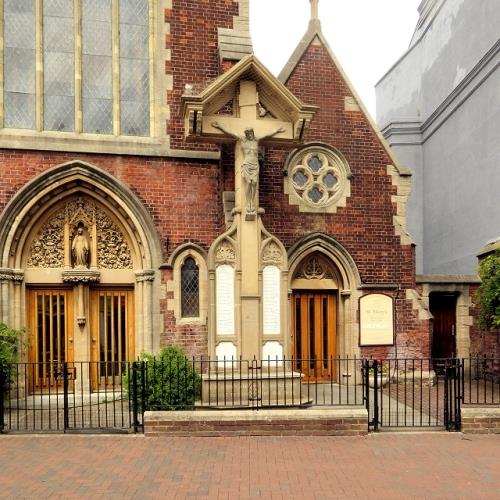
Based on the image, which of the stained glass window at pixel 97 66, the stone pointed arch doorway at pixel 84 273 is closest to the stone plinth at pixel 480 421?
the stone pointed arch doorway at pixel 84 273

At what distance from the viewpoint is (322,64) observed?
44.2ft

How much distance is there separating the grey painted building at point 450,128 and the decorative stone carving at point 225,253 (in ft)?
28.1

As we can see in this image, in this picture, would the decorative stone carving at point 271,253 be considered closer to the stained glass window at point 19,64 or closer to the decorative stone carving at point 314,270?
the decorative stone carving at point 314,270

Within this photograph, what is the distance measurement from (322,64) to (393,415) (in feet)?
25.9

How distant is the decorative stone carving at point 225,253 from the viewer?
393 inches

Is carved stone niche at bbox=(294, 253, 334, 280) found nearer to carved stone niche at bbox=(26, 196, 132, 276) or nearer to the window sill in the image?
the window sill

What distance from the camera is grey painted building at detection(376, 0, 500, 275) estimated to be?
16000mm

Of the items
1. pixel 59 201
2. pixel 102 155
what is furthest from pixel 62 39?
pixel 59 201

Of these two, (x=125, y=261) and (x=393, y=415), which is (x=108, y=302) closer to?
(x=125, y=261)

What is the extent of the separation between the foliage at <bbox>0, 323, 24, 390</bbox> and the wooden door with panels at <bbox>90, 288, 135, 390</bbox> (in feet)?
5.28

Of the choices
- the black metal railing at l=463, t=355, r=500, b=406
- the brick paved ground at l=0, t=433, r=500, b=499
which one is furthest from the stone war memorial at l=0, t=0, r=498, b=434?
the brick paved ground at l=0, t=433, r=500, b=499

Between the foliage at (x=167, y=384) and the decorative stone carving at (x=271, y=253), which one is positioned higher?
the decorative stone carving at (x=271, y=253)

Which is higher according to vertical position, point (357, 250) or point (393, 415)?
point (357, 250)

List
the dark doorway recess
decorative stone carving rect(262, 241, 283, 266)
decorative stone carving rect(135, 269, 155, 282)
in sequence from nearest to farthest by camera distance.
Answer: decorative stone carving rect(262, 241, 283, 266) → decorative stone carving rect(135, 269, 155, 282) → the dark doorway recess
